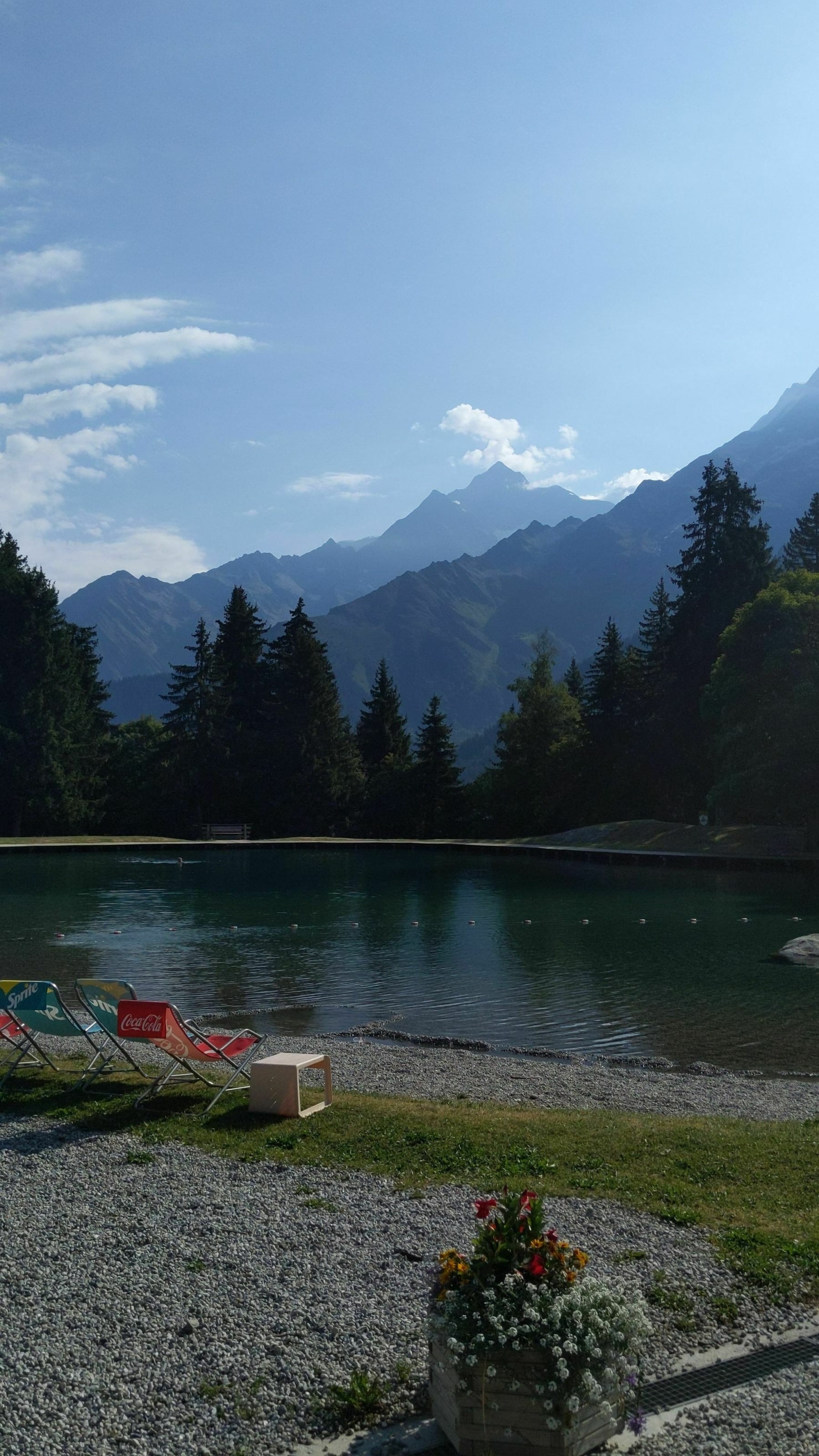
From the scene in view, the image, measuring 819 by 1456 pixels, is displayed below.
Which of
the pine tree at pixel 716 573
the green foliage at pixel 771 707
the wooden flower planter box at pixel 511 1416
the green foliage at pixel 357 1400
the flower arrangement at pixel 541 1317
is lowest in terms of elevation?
the green foliage at pixel 357 1400

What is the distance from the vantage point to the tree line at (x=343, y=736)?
62.5m

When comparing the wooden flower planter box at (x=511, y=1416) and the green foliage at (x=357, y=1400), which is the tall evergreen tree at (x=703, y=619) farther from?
the wooden flower planter box at (x=511, y=1416)

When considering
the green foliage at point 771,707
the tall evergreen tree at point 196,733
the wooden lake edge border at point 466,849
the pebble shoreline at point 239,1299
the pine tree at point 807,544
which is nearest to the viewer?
the pebble shoreline at point 239,1299

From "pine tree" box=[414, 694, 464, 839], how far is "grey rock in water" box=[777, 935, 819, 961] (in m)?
45.3

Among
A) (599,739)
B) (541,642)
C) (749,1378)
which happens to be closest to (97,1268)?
(749,1378)

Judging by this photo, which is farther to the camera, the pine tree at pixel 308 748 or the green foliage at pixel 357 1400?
the pine tree at pixel 308 748

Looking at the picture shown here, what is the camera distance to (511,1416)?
392cm

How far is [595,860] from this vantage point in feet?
173

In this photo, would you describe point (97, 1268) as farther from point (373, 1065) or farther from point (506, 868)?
point (506, 868)

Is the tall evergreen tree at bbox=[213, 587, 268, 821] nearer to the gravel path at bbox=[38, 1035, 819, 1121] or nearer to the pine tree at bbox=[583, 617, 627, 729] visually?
the pine tree at bbox=[583, 617, 627, 729]

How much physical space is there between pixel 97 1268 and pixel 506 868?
43758 millimetres

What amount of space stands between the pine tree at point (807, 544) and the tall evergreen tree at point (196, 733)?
3936 centimetres

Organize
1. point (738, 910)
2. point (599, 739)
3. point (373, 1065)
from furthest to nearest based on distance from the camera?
point (599, 739), point (738, 910), point (373, 1065)

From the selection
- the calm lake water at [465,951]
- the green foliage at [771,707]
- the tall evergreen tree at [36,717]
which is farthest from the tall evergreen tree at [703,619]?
the tall evergreen tree at [36,717]
